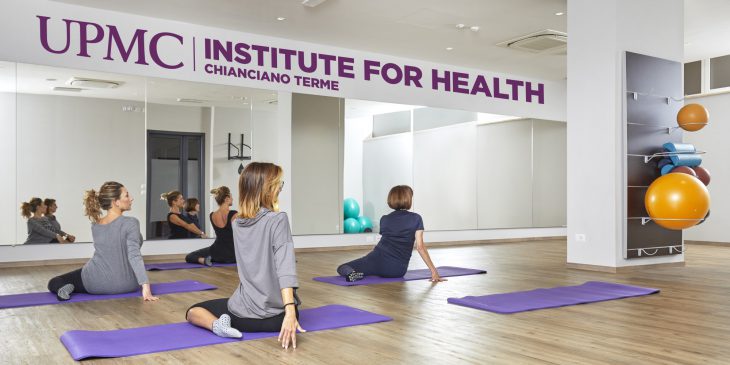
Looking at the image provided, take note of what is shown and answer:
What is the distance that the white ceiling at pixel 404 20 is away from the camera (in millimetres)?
6957

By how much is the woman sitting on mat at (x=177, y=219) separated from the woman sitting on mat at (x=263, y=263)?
4.57 meters

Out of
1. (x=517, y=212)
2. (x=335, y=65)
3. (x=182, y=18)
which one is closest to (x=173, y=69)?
(x=182, y=18)

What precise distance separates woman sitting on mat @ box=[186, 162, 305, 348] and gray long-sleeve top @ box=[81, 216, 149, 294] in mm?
1493

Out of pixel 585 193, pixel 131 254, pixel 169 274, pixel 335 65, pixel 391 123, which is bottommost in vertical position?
pixel 169 274

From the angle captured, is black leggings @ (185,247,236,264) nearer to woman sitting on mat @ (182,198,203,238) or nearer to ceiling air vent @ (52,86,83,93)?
woman sitting on mat @ (182,198,203,238)

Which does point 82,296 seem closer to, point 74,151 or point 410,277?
point 410,277

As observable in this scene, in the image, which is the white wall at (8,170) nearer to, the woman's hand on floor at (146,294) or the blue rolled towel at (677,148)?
the woman's hand on floor at (146,294)

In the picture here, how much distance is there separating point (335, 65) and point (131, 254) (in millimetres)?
5106

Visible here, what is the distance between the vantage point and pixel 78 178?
22.8 feet

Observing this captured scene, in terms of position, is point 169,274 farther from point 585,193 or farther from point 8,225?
point 585,193

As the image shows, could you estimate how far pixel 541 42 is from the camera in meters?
8.59

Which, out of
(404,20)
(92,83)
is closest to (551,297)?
(404,20)

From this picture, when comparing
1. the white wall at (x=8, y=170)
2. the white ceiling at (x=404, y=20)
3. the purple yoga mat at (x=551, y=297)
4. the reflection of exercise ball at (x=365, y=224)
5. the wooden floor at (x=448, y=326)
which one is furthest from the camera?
the reflection of exercise ball at (x=365, y=224)

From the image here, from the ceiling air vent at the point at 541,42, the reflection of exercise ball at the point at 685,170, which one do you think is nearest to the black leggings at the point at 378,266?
the reflection of exercise ball at the point at 685,170
